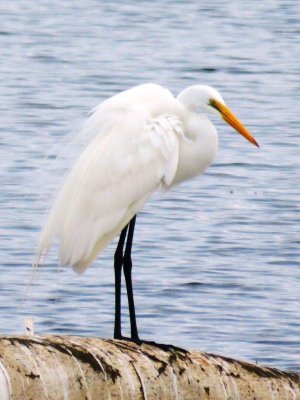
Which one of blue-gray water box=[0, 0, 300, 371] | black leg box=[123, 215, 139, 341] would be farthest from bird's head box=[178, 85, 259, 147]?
blue-gray water box=[0, 0, 300, 371]

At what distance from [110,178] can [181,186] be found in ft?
22.6

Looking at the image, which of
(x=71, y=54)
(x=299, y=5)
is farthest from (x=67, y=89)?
(x=299, y=5)

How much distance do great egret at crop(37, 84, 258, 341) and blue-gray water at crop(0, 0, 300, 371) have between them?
2.41 ft

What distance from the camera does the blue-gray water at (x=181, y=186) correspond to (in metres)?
11.6

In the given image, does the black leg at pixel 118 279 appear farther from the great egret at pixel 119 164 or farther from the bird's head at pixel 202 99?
the bird's head at pixel 202 99

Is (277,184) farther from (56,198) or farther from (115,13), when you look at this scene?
(115,13)

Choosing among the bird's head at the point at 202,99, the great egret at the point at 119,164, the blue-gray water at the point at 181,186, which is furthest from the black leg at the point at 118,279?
the bird's head at the point at 202,99

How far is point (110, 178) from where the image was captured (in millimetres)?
8578

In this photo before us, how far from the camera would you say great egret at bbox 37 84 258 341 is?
8.44 meters

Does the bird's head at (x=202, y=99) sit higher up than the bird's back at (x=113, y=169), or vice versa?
the bird's head at (x=202, y=99)

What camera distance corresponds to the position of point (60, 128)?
1758 cm

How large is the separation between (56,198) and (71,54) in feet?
48.1

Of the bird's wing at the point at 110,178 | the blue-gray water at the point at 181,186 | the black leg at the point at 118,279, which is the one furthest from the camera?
the blue-gray water at the point at 181,186

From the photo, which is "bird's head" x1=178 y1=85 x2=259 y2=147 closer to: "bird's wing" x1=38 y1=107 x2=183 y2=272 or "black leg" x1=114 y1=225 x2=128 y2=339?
"bird's wing" x1=38 y1=107 x2=183 y2=272
